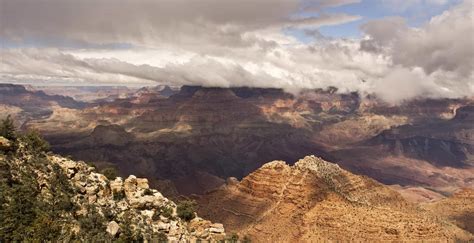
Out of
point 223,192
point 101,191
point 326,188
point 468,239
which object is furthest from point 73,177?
point 468,239

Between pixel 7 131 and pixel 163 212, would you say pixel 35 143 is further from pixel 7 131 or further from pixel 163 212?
pixel 163 212

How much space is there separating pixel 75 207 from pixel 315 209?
319 feet

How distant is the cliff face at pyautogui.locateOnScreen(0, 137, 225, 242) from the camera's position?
61844 mm

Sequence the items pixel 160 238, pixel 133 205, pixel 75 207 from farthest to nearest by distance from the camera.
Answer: pixel 133 205 < pixel 160 238 < pixel 75 207

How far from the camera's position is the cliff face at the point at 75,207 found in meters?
61.8

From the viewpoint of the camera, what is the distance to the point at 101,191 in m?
75.1

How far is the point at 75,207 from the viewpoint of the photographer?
67812 millimetres

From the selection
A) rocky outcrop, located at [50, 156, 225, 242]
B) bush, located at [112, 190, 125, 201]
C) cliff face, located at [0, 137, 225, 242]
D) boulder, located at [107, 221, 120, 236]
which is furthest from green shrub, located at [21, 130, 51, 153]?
boulder, located at [107, 221, 120, 236]

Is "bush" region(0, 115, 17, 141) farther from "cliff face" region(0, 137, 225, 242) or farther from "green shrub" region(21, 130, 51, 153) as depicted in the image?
"cliff face" region(0, 137, 225, 242)

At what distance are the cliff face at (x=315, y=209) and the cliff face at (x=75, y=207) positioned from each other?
6915cm

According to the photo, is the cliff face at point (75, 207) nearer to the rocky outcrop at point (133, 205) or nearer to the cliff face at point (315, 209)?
the rocky outcrop at point (133, 205)

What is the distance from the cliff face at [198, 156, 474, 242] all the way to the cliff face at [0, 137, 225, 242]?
2722 inches

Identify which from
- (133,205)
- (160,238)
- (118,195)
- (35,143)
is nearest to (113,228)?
(160,238)

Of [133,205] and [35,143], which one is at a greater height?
[35,143]
